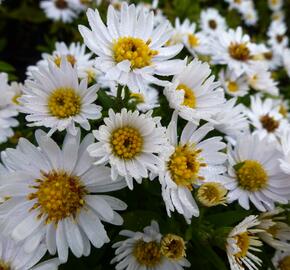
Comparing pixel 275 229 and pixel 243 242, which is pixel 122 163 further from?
pixel 275 229

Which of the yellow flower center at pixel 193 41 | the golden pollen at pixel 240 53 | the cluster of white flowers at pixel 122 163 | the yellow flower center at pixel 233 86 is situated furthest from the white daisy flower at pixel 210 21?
the cluster of white flowers at pixel 122 163

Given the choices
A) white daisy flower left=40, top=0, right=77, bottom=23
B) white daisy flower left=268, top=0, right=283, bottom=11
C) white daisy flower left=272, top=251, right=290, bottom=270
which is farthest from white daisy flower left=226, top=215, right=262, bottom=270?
white daisy flower left=268, top=0, right=283, bottom=11

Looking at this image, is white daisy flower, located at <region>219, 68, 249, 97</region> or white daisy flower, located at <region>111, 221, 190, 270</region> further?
white daisy flower, located at <region>219, 68, 249, 97</region>

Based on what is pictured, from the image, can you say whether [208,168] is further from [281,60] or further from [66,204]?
[281,60]

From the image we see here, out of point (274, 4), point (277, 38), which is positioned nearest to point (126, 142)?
point (277, 38)

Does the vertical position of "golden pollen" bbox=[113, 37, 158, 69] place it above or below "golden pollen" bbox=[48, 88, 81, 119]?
above

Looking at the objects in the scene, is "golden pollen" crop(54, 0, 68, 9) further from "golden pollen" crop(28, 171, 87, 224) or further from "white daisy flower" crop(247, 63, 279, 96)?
"golden pollen" crop(28, 171, 87, 224)

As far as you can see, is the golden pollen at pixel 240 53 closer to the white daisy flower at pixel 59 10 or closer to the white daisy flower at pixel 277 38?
the white daisy flower at pixel 277 38
